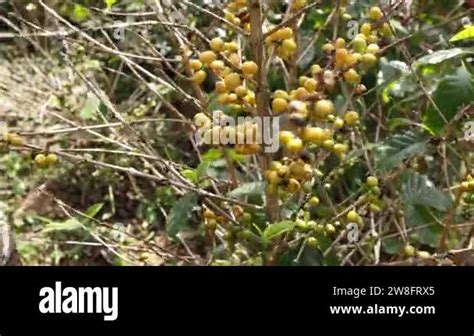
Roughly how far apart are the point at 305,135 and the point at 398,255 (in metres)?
0.60

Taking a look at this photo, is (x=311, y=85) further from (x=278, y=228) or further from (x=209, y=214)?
(x=209, y=214)

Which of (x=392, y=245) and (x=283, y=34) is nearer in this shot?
(x=283, y=34)

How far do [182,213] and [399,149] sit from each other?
15.0 inches

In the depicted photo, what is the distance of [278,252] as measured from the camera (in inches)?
49.7

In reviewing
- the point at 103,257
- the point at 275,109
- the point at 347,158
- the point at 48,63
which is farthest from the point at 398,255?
the point at 48,63

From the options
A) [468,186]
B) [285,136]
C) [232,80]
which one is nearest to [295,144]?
[285,136]

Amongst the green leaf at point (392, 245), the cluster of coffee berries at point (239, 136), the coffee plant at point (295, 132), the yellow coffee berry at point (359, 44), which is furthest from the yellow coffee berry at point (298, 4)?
the green leaf at point (392, 245)

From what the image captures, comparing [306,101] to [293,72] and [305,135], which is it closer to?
[305,135]

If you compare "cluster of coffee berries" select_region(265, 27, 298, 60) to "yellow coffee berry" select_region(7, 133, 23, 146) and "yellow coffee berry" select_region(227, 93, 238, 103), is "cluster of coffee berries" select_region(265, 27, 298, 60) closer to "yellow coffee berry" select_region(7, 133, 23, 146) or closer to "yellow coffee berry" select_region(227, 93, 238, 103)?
"yellow coffee berry" select_region(227, 93, 238, 103)

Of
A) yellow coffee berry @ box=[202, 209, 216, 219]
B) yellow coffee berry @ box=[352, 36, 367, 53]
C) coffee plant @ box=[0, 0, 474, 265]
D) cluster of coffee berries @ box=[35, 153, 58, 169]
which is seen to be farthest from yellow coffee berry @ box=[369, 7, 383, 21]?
cluster of coffee berries @ box=[35, 153, 58, 169]

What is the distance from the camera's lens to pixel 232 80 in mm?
1082

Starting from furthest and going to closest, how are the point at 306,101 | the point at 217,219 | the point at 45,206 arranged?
the point at 45,206
the point at 217,219
the point at 306,101

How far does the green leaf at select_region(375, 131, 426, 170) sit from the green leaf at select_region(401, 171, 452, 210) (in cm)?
8
